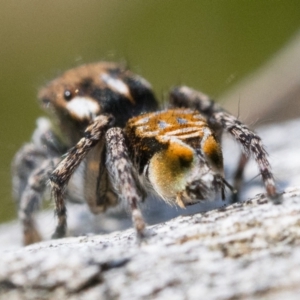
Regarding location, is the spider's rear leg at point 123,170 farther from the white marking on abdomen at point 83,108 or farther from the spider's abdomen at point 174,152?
the white marking on abdomen at point 83,108

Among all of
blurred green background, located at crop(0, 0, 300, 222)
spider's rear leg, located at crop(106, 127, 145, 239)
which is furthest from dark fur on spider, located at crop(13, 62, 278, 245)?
blurred green background, located at crop(0, 0, 300, 222)

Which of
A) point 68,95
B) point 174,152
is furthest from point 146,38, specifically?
point 174,152

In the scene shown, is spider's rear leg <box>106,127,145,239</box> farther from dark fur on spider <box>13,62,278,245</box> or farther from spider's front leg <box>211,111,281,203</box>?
spider's front leg <box>211,111,281,203</box>

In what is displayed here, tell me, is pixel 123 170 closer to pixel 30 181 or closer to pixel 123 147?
pixel 123 147

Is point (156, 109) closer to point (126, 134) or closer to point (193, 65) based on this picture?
point (126, 134)

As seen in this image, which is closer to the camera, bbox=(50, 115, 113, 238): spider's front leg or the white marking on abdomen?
bbox=(50, 115, 113, 238): spider's front leg

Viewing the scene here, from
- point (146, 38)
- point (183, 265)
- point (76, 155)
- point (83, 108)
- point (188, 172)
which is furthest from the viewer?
point (146, 38)
